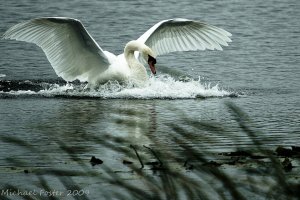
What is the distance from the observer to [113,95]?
12812 millimetres

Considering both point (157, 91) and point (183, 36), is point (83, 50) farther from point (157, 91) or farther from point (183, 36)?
point (183, 36)

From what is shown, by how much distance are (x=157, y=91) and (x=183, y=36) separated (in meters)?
1.78

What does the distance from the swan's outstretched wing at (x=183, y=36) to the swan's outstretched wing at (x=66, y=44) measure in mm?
989

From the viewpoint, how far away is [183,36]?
14.4 metres

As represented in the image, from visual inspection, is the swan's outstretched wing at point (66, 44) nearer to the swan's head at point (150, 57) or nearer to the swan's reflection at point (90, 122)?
the swan's head at point (150, 57)

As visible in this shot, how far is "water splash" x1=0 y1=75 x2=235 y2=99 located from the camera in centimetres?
1280

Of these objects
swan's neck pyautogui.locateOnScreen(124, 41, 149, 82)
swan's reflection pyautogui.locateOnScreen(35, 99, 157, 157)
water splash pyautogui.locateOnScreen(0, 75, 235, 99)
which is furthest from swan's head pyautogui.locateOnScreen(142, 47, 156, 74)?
swan's reflection pyautogui.locateOnScreen(35, 99, 157, 157)

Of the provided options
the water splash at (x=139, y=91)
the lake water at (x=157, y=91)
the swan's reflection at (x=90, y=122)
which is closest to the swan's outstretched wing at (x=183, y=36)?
the lake water at (x=157, y=91)

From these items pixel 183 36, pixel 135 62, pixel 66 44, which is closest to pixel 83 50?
pixel 66 44

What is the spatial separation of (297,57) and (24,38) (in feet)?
19.9

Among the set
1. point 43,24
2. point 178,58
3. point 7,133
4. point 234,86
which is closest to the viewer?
point 7,133

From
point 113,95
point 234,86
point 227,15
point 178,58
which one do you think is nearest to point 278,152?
point 113,95

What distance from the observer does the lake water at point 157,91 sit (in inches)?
325

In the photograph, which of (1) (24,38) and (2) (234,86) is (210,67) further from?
(1) (24,38)
